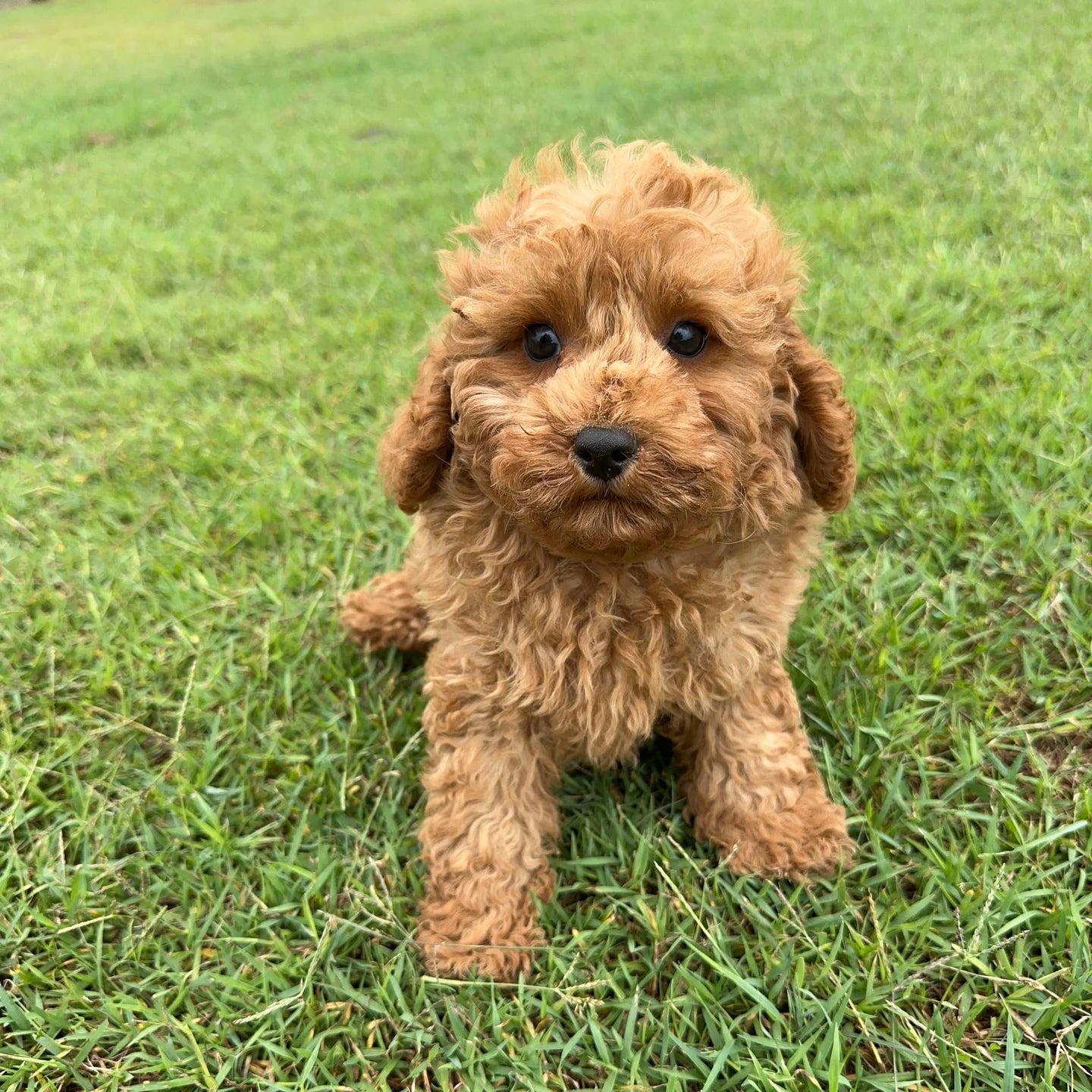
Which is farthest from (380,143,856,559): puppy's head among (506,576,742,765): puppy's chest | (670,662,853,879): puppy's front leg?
(670,662,853,879): puppy's front leg

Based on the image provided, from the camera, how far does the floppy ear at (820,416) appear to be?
5.78 ft

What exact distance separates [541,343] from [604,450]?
350 millimetres

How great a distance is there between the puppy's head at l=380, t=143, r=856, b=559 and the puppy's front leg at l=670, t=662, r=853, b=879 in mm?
540

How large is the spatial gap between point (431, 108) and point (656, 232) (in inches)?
352

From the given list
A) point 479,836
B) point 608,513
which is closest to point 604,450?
point 608,513

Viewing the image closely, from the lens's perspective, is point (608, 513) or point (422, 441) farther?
point (422, 441)

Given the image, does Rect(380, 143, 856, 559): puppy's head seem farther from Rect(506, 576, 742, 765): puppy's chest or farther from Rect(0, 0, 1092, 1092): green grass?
Rect(0, 0, 1092, 1092): green grass

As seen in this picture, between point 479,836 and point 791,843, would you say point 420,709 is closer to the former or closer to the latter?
point 479,836

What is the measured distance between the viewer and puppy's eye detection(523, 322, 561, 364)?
1648 mm

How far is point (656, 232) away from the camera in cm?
151

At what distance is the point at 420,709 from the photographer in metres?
2.47

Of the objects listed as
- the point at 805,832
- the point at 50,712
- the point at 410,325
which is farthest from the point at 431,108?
the point at 805,832

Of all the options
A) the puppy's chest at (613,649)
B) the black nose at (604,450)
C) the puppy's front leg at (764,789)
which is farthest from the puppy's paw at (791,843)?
the black nose at (604,450)

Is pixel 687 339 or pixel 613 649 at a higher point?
pixel 687 339
